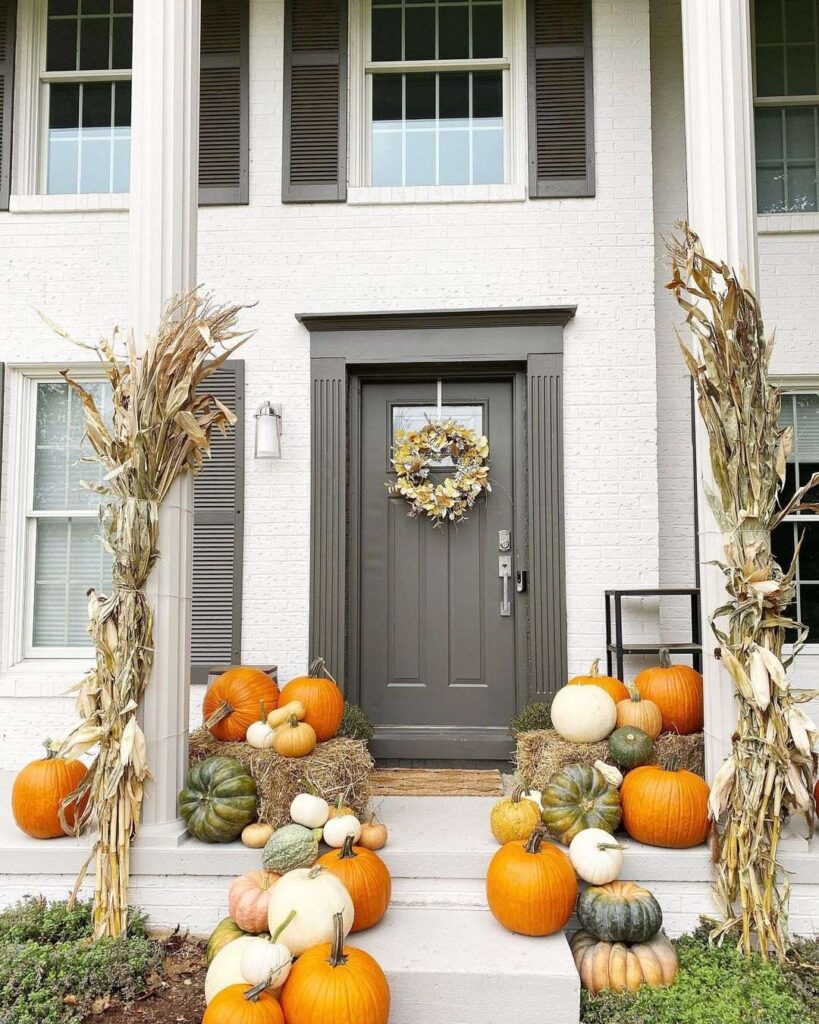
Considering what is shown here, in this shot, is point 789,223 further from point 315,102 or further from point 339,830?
point 339,830

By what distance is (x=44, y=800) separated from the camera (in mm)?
2877

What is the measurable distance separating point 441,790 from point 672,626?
64.1 inches

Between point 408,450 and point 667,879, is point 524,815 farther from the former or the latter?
point 408,450

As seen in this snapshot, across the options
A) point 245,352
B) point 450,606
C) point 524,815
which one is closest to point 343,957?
point 524,815

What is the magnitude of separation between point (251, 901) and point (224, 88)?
14.1 feet

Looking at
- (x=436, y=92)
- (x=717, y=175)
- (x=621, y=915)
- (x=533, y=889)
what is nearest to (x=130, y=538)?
(x=533, y=889)

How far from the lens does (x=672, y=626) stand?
437 cm

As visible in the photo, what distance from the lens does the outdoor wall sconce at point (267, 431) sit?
4270mm

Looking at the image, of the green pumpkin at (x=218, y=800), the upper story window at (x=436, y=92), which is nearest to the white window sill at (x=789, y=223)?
the upper story window at (x=436, y=92)

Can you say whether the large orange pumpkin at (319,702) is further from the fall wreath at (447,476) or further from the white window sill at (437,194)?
the white window sill at (437,194)

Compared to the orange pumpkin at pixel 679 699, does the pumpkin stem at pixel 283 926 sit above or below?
below

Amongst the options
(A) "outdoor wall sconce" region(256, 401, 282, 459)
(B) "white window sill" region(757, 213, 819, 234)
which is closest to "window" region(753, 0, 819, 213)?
(B) "white window sill" region(757, 213, 819, 234)

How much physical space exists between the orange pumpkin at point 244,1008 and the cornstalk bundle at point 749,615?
4.79 feet

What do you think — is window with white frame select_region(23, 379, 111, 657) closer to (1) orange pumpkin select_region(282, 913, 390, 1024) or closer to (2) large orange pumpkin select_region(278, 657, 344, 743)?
(2) large orange pumpkin select_region(278, 657, 344, 743)
